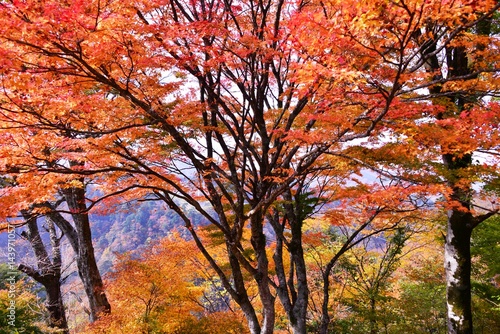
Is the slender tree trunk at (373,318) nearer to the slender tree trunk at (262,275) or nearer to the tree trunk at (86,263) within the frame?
the slender tree trunk at (262,275)

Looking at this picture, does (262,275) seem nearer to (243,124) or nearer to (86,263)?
(243,124)

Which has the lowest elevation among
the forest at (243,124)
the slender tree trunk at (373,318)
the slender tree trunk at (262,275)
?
the slender tree trunk at (373,318)

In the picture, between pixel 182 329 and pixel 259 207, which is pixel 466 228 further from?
pixel 182 329

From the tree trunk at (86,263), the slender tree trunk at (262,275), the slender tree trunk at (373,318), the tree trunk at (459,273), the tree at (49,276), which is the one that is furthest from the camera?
the slender tree trunk at (373,318)

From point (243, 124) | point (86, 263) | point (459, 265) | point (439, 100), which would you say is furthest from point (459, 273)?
point (86, 263)

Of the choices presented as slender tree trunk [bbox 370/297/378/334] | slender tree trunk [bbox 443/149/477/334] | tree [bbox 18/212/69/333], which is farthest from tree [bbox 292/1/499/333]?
tree [bbox 18/212/69/333]

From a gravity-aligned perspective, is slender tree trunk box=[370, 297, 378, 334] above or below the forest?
below

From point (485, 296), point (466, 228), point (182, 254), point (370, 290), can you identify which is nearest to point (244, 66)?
point (466, 228)

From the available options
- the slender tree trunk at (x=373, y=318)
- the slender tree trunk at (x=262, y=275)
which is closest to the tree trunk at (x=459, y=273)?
the slender tree trunk at (x=262, y=275)

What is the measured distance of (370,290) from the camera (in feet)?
36.2

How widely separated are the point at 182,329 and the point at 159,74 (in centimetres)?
713

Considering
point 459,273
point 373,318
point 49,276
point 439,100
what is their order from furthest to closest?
point 373,318
point 49,276
point 459,273
point 439,100

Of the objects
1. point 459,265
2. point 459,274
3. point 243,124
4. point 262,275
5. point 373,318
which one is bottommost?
point 373,318

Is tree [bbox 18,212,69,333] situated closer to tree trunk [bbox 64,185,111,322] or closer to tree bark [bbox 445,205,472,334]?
tree trunk [bbox 64,185,111,322]
